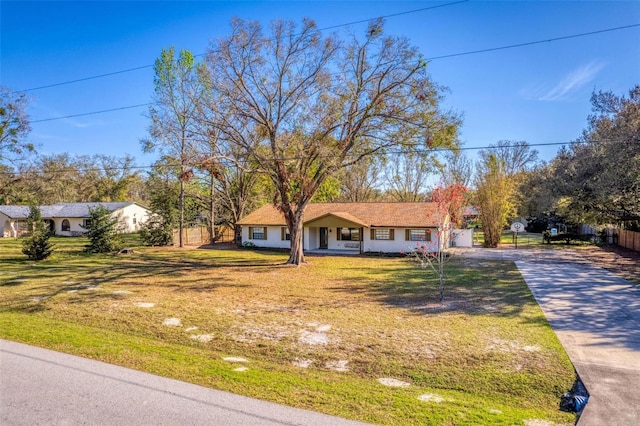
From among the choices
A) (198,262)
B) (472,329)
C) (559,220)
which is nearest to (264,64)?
(198,262)

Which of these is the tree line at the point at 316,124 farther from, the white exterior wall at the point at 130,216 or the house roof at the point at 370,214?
the white exterior wall at the point at 130,216

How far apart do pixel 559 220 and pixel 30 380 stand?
51236 millimetres

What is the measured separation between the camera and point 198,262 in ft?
75.8

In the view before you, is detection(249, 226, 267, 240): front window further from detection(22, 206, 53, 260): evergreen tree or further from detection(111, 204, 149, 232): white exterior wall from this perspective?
detection(111, 204, 149, 232): white exterior wall

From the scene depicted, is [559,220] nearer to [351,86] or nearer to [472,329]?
[351,86]

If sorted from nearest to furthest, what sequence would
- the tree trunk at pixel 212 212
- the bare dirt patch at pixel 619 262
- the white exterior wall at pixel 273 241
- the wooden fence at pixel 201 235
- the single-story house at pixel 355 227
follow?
the bare dirt patch at pixel 619 262
the single-story house at pixel 355 227
the white exterior wall at pixel 273 241
the tree trunk at pixel 212 212
the wooden fence at pixel 201 235

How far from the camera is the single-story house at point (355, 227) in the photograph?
2638 cm

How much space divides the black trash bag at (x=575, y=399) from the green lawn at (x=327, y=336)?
0.51 feet

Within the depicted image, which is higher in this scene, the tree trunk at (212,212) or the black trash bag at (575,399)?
the tree trunk at (212,212)

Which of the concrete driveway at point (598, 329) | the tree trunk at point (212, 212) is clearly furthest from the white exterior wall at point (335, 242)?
the concrete driveway at point (598, 329)

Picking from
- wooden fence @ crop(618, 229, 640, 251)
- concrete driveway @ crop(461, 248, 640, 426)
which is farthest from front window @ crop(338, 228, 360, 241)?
wooden fence @ crop(618, 229, 640, 251)

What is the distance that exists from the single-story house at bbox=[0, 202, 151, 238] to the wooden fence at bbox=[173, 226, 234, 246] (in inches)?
367

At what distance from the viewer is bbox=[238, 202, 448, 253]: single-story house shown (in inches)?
1039

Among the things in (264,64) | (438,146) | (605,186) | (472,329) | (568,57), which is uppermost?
(264,64)
